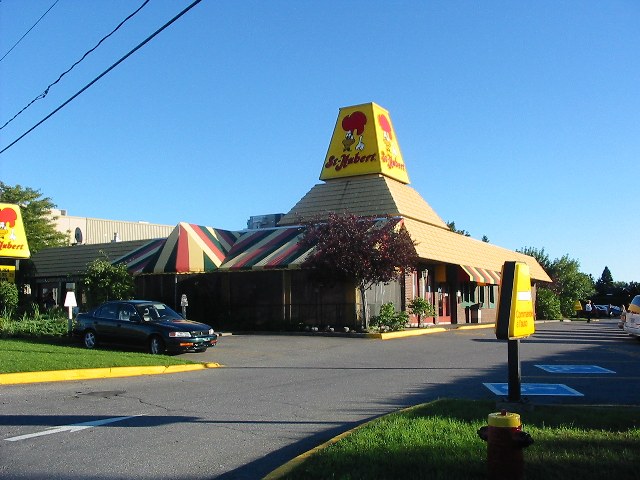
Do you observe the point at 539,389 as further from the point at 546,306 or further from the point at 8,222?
the point at 546,306

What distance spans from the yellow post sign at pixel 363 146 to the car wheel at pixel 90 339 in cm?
1745

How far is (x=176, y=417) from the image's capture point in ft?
30.4

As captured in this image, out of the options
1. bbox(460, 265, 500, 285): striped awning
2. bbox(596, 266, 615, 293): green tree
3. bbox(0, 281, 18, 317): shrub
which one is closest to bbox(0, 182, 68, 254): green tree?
bbox(0, 281, 18, 317): shrub

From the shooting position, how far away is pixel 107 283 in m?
26.8

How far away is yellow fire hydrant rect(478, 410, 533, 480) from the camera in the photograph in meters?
5.57

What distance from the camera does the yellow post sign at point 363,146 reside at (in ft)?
110

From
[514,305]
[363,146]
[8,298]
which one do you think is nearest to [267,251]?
[363,146]

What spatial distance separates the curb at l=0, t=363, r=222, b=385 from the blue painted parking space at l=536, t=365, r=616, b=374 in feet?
25.3

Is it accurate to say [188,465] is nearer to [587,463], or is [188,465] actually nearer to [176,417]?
[176,417]

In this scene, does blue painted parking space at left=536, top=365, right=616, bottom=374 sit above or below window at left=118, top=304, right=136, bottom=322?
below

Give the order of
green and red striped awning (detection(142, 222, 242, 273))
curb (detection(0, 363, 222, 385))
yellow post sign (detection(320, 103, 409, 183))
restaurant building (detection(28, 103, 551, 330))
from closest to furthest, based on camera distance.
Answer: curb (detection(0, 363, 222, 385)) < restaurant building (detection(28, 103, 551, 330)) < green and red striped awning (detection(142, 222, 242, 273)) < yellow post sign (detection(320, 103, 409, 183))

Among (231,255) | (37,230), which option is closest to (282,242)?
(231,255)

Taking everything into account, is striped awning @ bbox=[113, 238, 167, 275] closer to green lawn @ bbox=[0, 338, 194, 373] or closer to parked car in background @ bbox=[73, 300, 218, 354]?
parked car in background @ bbox=[73, 300, 218, 354]

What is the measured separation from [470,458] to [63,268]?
116 feet
